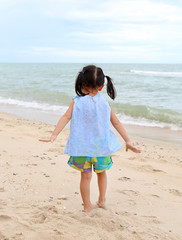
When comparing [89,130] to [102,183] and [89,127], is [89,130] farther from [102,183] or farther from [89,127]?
[102,183]

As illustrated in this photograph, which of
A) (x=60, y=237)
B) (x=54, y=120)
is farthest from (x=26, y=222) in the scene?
(x=54, y=120)

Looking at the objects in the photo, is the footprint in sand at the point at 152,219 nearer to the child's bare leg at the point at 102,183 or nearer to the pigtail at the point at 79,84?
the child's bare leg at the point at 102,183

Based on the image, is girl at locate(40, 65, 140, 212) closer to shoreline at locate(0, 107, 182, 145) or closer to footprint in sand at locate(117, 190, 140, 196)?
footprint in sand at locate(117, 190, 140, 196)

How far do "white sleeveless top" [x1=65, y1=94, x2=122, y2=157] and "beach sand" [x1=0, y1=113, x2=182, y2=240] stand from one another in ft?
1.91

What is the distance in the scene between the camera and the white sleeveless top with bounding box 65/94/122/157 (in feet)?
8.80

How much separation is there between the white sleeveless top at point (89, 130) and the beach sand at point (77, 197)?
1.91ft

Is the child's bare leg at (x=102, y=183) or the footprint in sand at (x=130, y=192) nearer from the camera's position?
the child's bare leg at (x=102, y=183)

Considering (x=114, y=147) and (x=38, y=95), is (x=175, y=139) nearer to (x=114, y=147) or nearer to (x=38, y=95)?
(x=114, y=147)

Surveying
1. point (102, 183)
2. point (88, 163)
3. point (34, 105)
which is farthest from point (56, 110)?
point (88, 163)

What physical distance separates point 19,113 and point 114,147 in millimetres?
8476

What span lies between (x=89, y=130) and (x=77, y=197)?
3.35 ft

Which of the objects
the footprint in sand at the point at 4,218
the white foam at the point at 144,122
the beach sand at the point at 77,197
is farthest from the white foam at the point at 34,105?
the footprint in sand at the point at 4,218

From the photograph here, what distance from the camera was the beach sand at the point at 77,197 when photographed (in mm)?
2361

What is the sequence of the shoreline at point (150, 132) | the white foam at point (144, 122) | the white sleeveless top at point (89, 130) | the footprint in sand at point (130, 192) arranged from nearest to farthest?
the white sleeveless top at point (89, 130), the footprint in sand at point (130, 192), the shoreline at point (150, 132), the white foam at point (144, 122)
